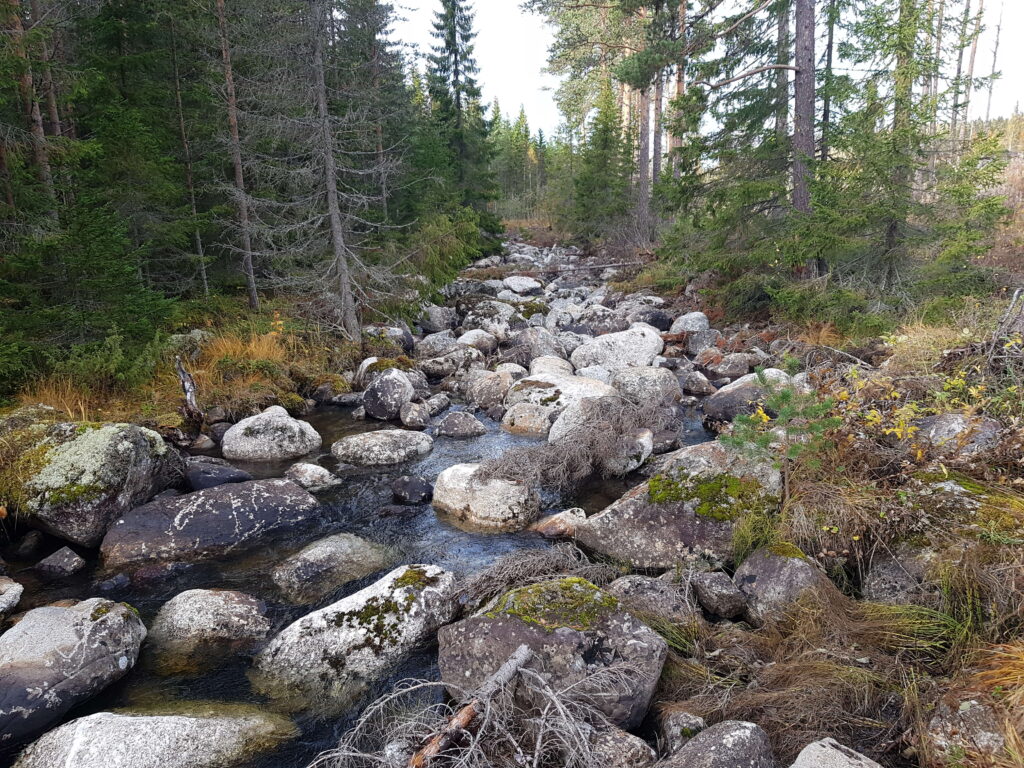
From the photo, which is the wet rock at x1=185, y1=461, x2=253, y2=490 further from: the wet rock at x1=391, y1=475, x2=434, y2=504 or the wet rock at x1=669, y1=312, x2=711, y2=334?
the wet rock at x1=669, y1=312, x2=711, y2=334

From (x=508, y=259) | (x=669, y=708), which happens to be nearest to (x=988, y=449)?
(x=669, y=708)

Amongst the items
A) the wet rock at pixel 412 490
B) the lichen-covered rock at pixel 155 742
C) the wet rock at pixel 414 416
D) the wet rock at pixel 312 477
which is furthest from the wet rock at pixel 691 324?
the lichen-covered rock at pixel 155 742

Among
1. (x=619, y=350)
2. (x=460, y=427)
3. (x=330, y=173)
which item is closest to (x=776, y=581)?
(x=460, y=427)

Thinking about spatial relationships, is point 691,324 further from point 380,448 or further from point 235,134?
point 235,134

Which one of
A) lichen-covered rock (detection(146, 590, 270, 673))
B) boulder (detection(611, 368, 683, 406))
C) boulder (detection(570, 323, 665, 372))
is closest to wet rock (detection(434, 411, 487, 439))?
boulder (detection(611, 368, 683, 406))

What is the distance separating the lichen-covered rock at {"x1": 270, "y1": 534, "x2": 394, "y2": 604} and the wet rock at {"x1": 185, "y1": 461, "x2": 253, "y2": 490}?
2.00 m

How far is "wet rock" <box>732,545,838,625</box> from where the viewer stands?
4.10 meters

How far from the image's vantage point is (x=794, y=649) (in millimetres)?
3703

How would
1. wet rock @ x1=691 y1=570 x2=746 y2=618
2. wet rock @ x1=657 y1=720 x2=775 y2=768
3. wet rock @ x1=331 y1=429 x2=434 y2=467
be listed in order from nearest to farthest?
wet rock @ x1=657 y1=720 x2=775 y2=768, wet rock @ x1=691 y1=570 x2=746 y2=618, wet rock @ x1=331 y1=429 x2=434 y2=467

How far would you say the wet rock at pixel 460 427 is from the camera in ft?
30.1

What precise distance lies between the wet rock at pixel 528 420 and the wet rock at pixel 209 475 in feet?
12.8

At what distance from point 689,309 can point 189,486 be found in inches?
476

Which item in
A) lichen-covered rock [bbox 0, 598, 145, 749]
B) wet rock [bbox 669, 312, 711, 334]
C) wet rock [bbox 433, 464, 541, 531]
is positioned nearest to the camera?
lichen-covered rock [bbox 0, 598, 145, 749]

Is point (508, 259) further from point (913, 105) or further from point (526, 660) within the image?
point (526, 660)
